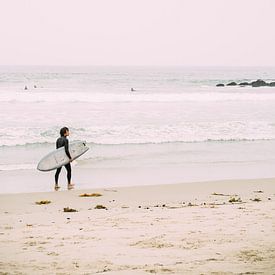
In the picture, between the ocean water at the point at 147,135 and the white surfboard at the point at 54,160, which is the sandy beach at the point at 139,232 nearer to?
the white surfboard at the point at 54,160

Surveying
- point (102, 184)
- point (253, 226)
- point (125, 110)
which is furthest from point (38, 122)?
point (253, 226)

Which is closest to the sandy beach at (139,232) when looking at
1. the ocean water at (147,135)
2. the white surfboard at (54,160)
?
the white surfboard at (54,160)

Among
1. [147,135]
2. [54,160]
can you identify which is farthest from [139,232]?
[147,135]

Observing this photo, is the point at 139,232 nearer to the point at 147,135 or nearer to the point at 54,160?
the point at 54,160

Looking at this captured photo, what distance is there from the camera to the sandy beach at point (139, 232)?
5352 mm

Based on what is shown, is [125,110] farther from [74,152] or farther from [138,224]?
[138,224]

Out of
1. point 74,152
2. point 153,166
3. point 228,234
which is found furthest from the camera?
point 153,166

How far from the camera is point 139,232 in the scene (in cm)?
684

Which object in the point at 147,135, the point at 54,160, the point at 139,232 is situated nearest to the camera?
the point at 139,232

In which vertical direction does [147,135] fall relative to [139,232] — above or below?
below

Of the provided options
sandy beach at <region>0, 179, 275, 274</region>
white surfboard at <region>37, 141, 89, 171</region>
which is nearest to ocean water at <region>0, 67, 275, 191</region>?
white surfboard at <region>37, 141, 89, 171</region>

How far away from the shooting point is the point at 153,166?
14.4 meters

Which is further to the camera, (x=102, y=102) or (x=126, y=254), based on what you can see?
(x=102, y=102)

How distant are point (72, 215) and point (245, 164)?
7336 mm
